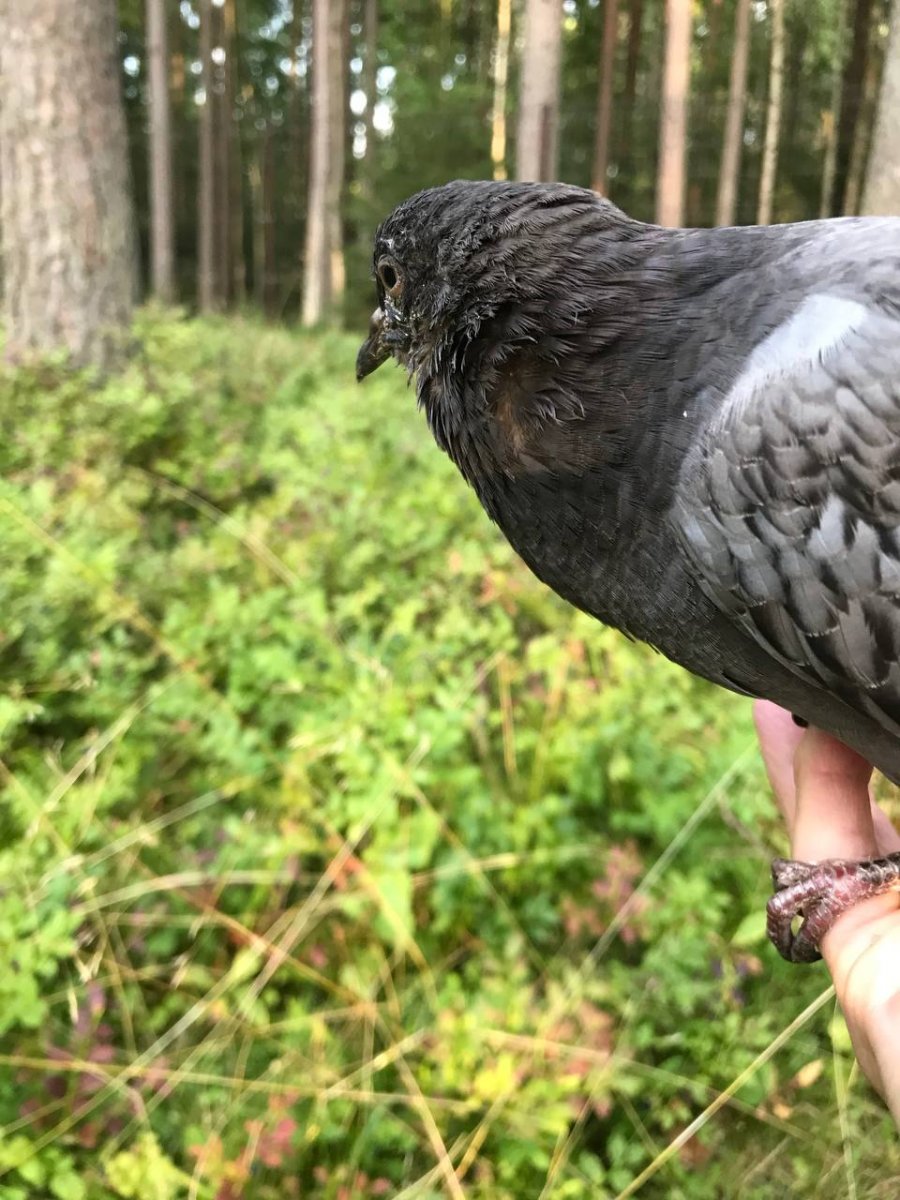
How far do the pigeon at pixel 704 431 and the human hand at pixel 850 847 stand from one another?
80mm

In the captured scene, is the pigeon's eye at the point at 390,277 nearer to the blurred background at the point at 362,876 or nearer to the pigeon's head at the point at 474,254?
the pigeon's head at the point at 474,254

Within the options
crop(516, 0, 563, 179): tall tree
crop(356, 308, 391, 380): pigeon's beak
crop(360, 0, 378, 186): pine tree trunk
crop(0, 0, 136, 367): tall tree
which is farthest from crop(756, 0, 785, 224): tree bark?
crop(356, 308, 391, 380): pigeon's beak

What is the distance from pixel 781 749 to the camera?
7.66 ft

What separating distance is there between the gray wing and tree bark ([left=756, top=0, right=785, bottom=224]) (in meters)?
19.4

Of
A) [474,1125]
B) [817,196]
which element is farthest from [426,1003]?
[817,196]

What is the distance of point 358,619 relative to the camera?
138 inches

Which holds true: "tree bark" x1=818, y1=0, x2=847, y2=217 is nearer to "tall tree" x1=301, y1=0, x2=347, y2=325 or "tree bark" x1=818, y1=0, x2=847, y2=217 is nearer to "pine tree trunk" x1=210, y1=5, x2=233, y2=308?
"tall tree" x1=301, y1=0, x2=347, y2=325

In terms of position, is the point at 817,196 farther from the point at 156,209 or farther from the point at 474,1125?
the point at 474,1125

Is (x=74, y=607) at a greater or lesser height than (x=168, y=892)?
greater

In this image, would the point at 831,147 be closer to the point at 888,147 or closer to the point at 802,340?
the point at 888,147

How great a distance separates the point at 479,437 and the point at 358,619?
166cm

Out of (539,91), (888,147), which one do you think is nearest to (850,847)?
(888,147)

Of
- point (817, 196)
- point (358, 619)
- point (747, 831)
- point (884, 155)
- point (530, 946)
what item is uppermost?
point (817, 196)

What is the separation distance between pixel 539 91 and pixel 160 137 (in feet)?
37.0
